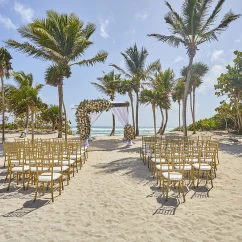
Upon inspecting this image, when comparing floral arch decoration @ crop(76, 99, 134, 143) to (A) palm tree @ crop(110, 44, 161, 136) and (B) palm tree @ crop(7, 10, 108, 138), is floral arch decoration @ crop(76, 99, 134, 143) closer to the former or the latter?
(B) palm tree @ crop(7, 10, 108, 138)

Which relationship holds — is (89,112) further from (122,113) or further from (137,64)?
(137,64)

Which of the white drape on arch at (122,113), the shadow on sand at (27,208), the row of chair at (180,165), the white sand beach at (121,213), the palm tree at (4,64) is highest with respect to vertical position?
the palm tree at (4,64)

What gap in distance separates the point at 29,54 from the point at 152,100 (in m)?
10.0

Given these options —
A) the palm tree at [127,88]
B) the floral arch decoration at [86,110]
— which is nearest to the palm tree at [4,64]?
the floral arch decoration at [86,110]

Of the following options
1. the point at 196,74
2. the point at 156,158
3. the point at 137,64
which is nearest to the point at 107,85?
the point at 137,64

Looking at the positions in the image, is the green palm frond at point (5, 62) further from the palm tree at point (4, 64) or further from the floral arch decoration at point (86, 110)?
the floral arch decoration at point (86, 110)

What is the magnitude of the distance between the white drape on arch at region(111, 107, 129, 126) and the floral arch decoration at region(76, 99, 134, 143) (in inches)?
8.2

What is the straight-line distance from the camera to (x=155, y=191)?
550 centimetres

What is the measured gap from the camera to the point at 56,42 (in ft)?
54.2

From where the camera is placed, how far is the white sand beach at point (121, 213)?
3295 millimetres

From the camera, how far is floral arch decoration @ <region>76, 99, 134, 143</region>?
14.7 metres

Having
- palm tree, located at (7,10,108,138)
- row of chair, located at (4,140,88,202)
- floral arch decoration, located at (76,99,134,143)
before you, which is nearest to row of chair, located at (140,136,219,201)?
row of chair, located at (4,140,88,202)

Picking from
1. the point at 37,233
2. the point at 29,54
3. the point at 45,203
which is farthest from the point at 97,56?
the point at 37,233

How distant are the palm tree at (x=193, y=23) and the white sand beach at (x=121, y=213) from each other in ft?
38.5
